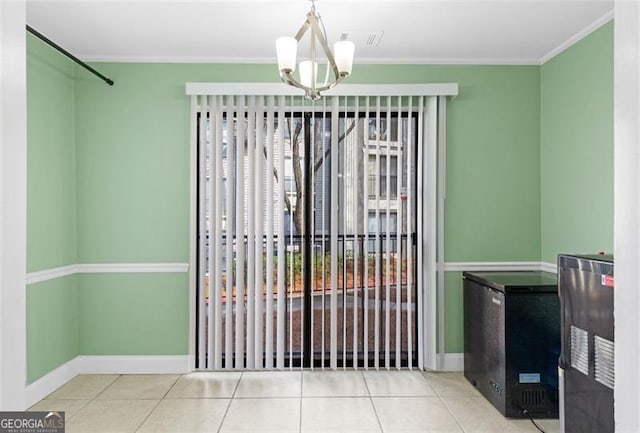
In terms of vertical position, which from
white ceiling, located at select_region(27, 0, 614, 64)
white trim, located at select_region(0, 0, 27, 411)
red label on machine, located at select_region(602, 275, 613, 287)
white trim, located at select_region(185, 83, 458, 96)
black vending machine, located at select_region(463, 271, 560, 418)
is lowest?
black vending machine, located at select_region(463, 271, 560, 418)

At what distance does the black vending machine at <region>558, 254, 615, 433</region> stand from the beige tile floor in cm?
69

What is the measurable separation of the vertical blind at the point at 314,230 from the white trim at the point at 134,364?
0.16m

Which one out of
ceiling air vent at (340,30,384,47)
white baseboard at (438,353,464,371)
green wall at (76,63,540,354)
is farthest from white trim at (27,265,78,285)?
white baseboard at (438,353,464,371)

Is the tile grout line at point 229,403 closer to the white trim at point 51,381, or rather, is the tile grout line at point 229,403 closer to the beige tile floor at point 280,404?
the beige tile floor at point 280,404

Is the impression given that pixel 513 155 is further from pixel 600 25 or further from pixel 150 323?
pixel 150 323

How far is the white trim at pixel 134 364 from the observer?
3.67m

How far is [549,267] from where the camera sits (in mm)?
3643

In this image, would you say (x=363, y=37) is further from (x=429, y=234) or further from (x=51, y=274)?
(x=51, y=274)

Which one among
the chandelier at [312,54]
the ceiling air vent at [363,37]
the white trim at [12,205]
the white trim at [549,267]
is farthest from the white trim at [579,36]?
the white trim at [12,205]

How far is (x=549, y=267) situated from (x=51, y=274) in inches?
150

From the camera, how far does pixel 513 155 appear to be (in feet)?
12.4

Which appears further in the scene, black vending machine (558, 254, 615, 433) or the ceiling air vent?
the ceiling air vent

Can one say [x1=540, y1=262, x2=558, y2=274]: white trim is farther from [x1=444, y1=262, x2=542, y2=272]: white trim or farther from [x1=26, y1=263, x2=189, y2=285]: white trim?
[x1=26, y1=263, x2=189, y2=285]: white trim

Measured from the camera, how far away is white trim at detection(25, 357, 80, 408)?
3074 millimetres
